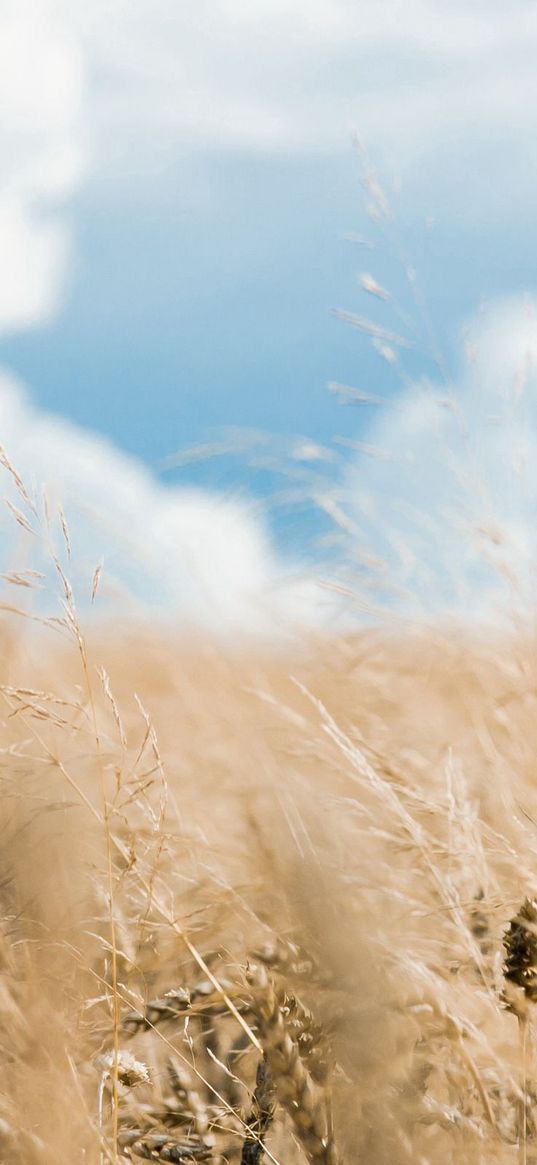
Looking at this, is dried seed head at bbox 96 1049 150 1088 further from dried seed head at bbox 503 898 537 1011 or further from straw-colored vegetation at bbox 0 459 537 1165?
dried seed head at bbox 503 898 537 1011

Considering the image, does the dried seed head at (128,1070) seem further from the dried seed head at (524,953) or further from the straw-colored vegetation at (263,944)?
the dried seed head at (524,953)

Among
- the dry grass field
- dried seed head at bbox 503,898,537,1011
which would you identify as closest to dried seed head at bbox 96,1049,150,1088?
the dry grass field

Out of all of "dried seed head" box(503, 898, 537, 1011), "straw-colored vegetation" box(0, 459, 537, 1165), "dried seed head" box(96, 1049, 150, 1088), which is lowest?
"dried seed head" box(96, 1049, 150, 1088)

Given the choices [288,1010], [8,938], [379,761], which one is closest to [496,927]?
[379,761]

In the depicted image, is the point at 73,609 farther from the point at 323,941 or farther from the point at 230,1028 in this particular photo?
the point at 230,1028

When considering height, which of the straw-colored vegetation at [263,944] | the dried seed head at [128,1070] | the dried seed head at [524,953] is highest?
the dried seed head at [524,953]

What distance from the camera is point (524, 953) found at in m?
0.92

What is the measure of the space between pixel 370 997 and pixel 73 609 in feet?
1.38

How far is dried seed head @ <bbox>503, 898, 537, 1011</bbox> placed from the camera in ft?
3.02

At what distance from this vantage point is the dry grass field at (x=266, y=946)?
833 millimetres

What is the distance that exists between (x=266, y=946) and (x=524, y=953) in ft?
0.72

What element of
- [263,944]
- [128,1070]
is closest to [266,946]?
[263,944]

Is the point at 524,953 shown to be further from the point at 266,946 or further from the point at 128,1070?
the point at 128,1070

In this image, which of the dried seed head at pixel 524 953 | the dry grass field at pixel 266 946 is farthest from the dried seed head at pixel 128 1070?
the dried seed head at pixel 524 953
